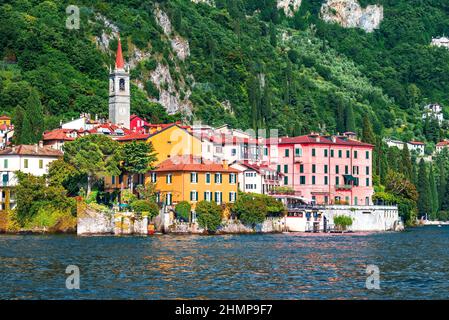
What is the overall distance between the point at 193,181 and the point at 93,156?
33.1ft

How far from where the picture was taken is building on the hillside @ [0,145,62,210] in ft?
379

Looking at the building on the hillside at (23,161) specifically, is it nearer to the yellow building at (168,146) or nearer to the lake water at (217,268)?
the yellow building at (168,146)

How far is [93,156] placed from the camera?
11000 cm

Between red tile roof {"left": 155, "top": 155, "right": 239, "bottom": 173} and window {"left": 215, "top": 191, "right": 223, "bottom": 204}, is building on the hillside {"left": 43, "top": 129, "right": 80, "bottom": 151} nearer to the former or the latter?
red tile roof {"left": 155, "top": 155, "right": 239, "bottom": 173}

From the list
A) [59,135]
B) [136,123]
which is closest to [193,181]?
[59,135]

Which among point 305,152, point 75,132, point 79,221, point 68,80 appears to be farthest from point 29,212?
point 68,80

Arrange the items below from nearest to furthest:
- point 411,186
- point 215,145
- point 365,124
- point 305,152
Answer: point 215,145 → point 305,152 → point 411,186 → point 365,124

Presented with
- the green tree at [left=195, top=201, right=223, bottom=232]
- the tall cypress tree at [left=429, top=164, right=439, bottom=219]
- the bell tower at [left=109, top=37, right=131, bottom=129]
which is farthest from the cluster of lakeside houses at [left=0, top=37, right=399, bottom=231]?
the tall cypress tree at [left=429, top=164, right=439, bottom=219]

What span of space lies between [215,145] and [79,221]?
25.5 meters

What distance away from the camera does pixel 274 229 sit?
118750 mm

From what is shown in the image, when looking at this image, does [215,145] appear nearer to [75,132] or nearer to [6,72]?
[75,132]

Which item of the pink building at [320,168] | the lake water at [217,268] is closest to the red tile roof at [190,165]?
the lake water at [217,268]

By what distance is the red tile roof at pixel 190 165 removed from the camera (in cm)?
11338

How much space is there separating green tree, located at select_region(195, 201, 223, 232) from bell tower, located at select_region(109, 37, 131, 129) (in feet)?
150
